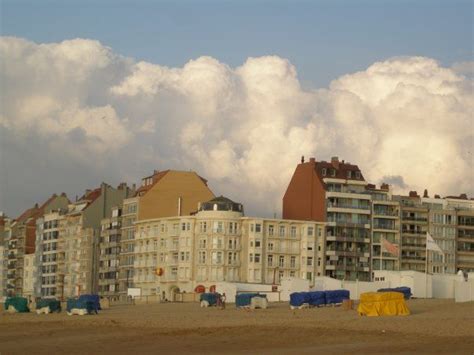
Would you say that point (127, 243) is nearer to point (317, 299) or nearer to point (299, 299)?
point (299, 299)

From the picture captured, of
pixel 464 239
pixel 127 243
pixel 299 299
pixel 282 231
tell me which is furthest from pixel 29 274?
pixel 299 299

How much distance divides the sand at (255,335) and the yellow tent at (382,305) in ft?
3.00

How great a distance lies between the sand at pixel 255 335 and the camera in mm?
42750

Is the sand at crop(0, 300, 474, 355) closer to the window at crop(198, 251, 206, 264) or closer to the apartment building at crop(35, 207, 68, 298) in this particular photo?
the window at crop(198, 251, 206, 264)

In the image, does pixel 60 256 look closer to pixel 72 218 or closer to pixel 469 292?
pixel 72 218

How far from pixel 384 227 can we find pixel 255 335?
99.9m

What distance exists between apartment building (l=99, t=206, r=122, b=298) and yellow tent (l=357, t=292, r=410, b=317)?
9244 centimetres

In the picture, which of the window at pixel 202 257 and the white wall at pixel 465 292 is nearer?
the white wall at pixel 465 292

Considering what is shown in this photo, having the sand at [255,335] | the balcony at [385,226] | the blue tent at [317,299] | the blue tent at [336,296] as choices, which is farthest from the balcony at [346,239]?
the sand at [255,335]

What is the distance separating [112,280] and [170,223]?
19.4 m

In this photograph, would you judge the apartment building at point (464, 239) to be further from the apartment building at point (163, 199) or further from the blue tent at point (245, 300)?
the blue tent at point (245, 300)

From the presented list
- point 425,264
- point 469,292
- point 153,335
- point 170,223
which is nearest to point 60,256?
point 170,223

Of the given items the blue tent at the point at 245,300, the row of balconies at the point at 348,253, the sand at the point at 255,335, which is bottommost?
the sand at the point at 255,335

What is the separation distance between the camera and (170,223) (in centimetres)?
14000
